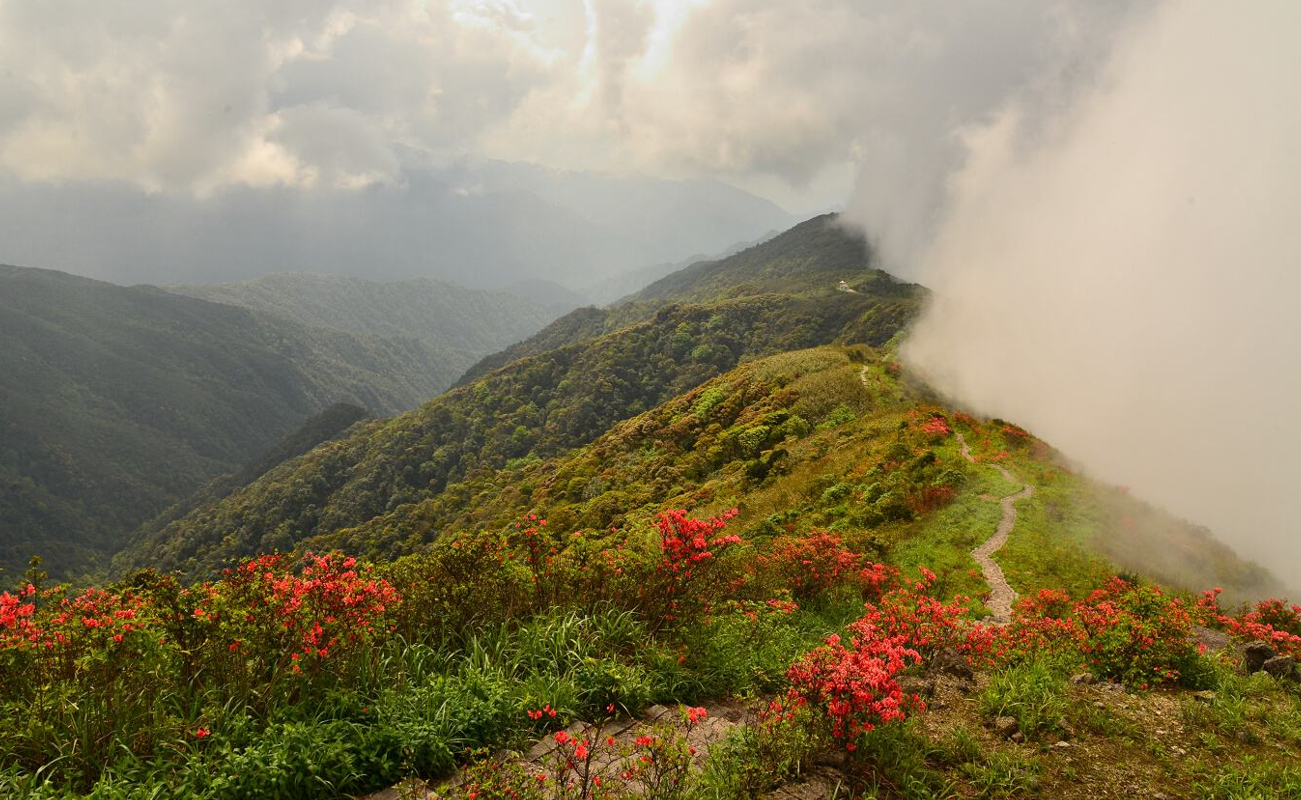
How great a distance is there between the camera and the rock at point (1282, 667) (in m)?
9.73

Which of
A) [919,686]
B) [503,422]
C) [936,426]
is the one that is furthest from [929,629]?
[503,422]

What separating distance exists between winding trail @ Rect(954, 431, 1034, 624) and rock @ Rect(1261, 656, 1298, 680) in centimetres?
596

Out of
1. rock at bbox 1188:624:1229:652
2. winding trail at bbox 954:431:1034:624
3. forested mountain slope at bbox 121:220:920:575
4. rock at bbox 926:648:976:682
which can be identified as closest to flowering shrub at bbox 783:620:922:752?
rock at bbox 926:648:976:682

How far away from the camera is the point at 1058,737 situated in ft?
22.9

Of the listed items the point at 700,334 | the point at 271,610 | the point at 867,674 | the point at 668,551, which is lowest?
the point at 271,610

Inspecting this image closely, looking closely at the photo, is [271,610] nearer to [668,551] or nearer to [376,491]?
[668,551]

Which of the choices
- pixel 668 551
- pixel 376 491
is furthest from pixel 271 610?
pixel 376 491

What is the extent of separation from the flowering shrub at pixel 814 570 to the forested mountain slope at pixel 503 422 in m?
88.3

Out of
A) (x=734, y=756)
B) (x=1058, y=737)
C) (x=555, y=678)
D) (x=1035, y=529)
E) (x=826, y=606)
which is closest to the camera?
(x=734, y=756)

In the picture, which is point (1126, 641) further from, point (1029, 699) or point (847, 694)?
point (847, 694)

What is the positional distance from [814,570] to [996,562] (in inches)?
384

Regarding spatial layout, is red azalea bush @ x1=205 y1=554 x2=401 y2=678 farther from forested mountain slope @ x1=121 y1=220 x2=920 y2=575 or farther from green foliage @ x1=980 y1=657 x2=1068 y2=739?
forested mountain slope @ x1=121 y1=220 x2=920 y2=575

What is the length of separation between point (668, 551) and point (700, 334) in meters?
135

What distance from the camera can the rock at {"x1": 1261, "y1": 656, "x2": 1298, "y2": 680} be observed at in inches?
383
